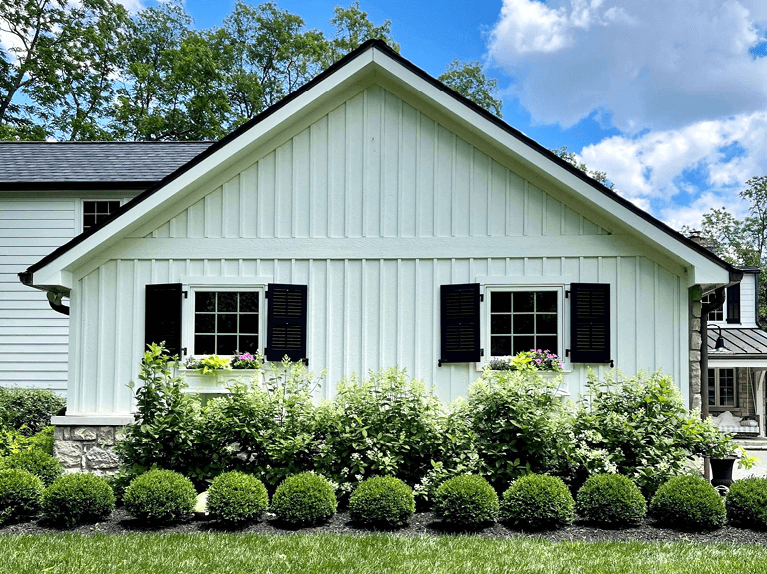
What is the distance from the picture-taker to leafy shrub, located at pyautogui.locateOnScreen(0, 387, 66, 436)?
11.1m

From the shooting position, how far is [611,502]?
6355mm

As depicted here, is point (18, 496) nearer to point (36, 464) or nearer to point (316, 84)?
point (36, 464)

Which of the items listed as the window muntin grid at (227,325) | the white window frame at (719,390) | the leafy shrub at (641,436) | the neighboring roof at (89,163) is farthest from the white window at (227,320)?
the white window frame at (719,390)

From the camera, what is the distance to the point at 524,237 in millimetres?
8469

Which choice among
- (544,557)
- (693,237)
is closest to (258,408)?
(544,557)

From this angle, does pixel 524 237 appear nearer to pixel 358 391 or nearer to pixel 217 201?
pixel 358 391

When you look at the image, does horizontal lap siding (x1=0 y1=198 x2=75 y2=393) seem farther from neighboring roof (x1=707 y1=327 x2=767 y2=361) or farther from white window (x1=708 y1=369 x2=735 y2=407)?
white window (x1=708 y1=369 x2=735 y2=407)

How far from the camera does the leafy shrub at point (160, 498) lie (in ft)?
20.7

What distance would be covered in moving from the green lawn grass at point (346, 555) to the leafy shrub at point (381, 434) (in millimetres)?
1183

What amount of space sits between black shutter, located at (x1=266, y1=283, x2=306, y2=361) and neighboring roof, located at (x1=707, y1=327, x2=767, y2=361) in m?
11.6

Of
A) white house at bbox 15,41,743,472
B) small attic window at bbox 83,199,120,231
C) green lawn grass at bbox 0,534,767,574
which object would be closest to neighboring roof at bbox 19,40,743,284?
white house at bbox 15,41,743,472

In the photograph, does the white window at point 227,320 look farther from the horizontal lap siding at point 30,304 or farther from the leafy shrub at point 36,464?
the horizontal lap siding at point 30,304

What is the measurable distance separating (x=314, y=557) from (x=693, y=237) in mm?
7354

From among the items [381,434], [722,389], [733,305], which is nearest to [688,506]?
[381,434]
